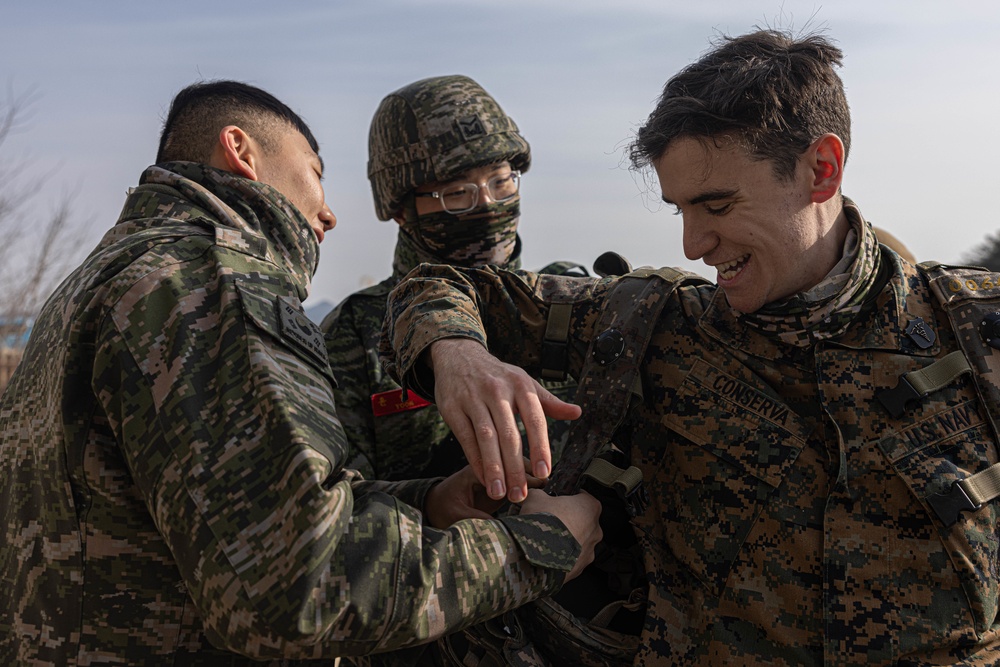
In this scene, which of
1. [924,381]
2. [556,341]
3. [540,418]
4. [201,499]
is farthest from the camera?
[556,341]

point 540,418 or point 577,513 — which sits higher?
point 540,418

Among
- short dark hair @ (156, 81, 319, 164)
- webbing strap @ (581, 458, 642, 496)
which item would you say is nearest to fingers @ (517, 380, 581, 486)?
webbing strap @ (581, 458, 642, 496)

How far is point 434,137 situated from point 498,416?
7.20 feet

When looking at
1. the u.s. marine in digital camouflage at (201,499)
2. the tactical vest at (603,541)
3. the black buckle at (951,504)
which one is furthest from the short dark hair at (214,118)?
the black buckle at (951,504)

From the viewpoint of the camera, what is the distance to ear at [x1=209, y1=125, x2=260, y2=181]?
268 cm

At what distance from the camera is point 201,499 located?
1.81m

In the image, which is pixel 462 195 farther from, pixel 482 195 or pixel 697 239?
pixel 697 239

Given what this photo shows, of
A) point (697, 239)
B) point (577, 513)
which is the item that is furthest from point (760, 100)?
point (577, 513)

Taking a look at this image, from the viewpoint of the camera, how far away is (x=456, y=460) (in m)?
3.76

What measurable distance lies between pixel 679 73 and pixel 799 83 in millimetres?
390

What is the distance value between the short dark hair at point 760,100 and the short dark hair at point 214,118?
1.19 meters

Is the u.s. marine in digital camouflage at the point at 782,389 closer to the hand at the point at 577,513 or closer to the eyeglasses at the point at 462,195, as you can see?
the hand at the point at 577,513

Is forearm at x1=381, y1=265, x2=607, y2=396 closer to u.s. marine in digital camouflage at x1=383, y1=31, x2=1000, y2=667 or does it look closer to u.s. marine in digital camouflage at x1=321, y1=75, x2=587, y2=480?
u.s. marine in digital camouflage at x1=383, y1=31, x2=1000, y2=667

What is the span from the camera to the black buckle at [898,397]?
256 centimetres
